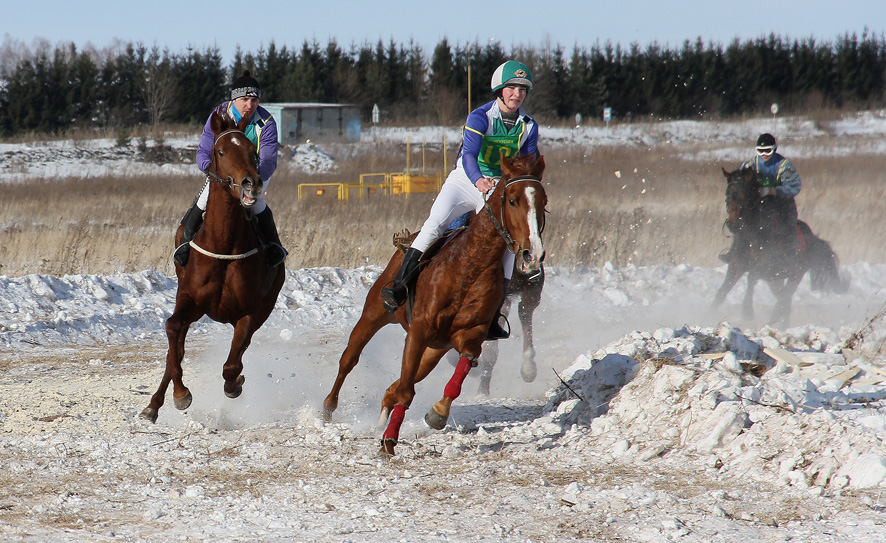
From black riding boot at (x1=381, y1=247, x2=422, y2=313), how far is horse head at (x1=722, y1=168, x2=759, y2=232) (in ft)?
24.1

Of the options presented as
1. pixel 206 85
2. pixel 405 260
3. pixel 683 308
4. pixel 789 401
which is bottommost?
pixel 683 308

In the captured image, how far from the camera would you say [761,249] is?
12.3 m

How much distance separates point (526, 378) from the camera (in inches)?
334

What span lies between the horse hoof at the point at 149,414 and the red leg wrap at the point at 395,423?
2.26 meters

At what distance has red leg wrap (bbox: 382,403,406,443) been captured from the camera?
598cm

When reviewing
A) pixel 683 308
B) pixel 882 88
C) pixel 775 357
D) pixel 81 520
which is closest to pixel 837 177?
pixel 683 308

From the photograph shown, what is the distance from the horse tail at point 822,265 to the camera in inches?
497

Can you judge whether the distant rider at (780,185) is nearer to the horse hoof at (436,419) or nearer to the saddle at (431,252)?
the saddle at (431,252)

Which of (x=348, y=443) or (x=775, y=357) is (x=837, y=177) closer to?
(x=775, y=357)

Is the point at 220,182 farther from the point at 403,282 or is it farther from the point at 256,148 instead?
the point at 403,282

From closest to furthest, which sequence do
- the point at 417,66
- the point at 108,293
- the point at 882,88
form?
the point at 108,293
the point at 882,88
the point at 417,66

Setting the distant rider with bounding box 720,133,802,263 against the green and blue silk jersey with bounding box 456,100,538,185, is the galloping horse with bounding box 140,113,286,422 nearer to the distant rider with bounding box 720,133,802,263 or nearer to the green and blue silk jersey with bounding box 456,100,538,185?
the green and blue silk jersey with bounding box 456,100,538,185

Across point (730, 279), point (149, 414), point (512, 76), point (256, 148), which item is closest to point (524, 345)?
point (512, 76)

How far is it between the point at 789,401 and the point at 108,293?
1000 cm
